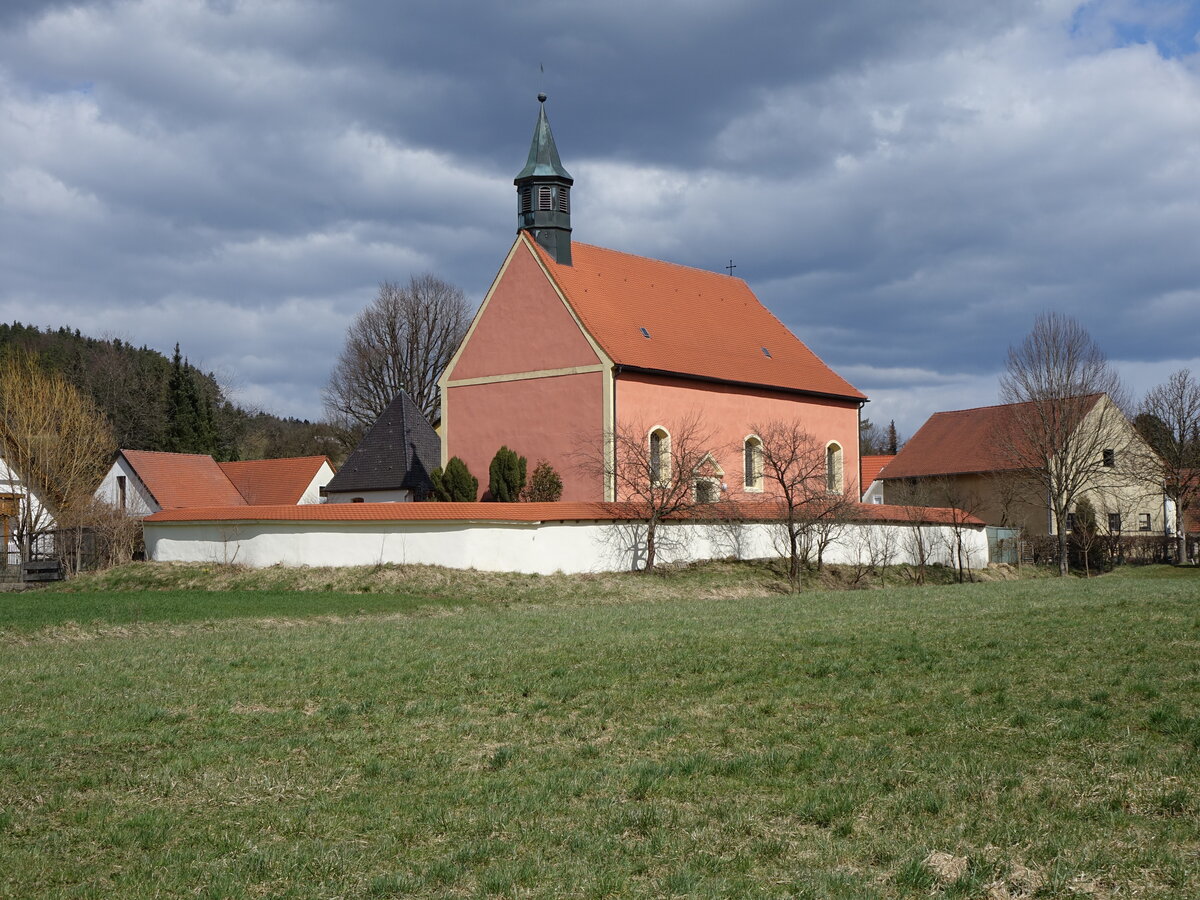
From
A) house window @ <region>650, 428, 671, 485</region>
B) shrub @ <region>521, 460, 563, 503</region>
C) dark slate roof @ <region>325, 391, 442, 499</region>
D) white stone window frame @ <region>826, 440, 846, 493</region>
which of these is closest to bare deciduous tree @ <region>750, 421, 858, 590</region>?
house window @ <region>650, 428, 671, 485</region>

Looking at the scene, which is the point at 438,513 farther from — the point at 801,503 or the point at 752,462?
the point at 752,462

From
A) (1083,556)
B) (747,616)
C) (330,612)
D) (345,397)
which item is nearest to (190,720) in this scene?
(747,616)

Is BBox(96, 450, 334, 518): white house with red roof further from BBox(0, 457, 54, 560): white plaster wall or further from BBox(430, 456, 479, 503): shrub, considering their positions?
BBox(430, 456, 479, 503): shrub

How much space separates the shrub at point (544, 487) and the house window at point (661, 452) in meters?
2.63

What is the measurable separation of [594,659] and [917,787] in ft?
18.2

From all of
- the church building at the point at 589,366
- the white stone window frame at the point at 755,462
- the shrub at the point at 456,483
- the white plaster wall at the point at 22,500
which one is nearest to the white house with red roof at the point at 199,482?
the white plaster wall at the point at 22,500

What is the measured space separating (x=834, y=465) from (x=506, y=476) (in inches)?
482

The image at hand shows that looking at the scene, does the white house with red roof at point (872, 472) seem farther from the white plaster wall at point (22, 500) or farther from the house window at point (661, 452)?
the white plaster wall at point (22, 500)

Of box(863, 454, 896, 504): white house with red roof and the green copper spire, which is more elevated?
the green copper spire

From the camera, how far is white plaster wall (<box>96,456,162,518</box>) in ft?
138

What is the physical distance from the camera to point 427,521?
82.6 ft

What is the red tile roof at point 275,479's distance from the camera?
4750cm

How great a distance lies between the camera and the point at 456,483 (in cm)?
3120

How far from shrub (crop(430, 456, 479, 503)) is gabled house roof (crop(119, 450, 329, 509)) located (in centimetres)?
1372
